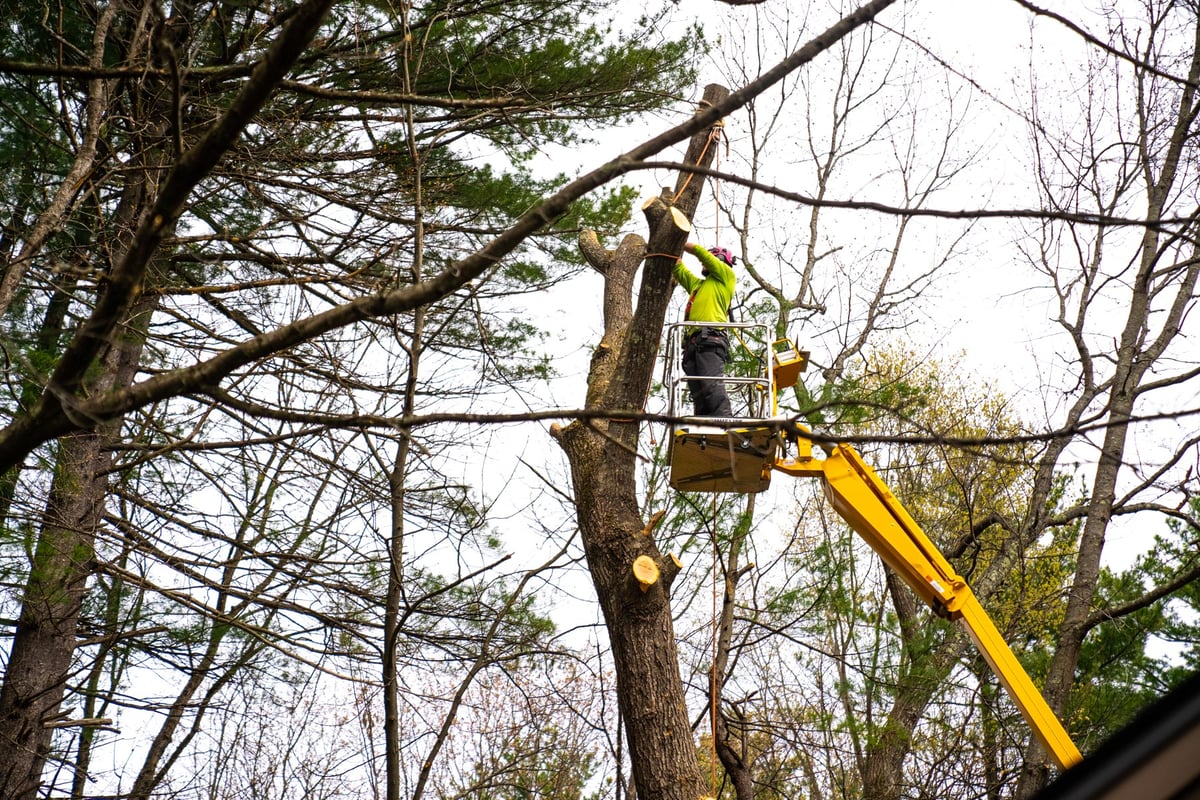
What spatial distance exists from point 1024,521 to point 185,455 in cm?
833

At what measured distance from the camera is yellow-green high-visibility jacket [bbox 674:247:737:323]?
716 cm

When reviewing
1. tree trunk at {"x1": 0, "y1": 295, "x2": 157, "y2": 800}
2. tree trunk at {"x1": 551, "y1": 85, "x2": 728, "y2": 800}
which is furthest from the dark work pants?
tree trunk at {"x1": 0, "y1": 295, "x2": 157, "y2": 800}

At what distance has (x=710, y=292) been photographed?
723 centimetres

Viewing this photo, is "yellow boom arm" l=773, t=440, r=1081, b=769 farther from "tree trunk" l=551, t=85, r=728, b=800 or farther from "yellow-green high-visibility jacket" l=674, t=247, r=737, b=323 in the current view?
"tree trunk" l=551, t=85, r=728, b=800

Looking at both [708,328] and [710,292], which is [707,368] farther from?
[710,292]

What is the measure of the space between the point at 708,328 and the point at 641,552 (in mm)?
1562

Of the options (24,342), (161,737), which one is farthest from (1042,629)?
(24,342)

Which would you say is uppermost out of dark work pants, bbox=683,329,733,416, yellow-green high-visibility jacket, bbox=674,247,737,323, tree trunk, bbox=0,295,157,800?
yellow-green high-visibility jacket, bbox=674,247,737,323

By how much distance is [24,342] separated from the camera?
3742 mm

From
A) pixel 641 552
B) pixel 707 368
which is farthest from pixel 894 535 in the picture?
pixel 641 552

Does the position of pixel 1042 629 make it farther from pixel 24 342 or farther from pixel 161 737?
pixel 24 342

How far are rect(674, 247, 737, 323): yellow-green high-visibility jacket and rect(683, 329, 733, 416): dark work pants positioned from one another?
Result: 5.6 inches

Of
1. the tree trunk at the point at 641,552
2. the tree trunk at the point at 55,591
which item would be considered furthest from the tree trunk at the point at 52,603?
the tree trunk at the point at 641,552

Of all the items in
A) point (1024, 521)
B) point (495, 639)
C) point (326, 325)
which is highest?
Answer: point (1024, 521)
